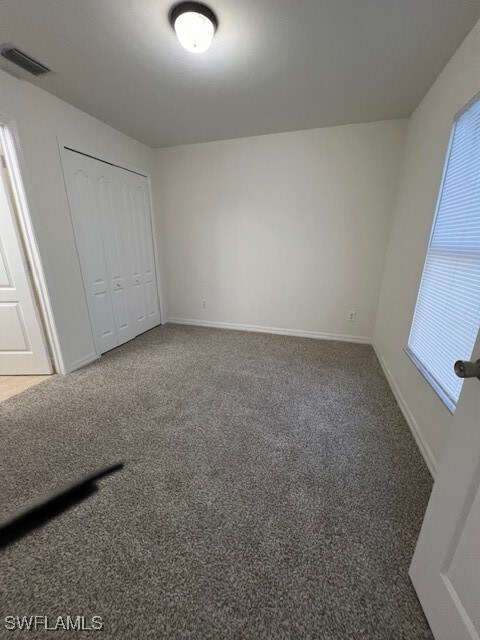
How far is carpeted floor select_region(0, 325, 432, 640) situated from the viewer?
34.4 inches

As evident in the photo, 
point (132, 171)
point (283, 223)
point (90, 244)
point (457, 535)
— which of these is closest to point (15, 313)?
point (90, 244)

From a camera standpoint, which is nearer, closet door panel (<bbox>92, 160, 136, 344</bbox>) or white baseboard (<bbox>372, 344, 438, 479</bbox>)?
white baseboard (<bbox>372, 344, 438, 479</bbox>)

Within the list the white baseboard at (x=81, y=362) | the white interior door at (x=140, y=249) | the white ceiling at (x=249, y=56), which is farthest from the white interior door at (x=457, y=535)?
the white interior door at (x=140, y=249)

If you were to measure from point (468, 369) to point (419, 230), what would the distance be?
5.84ft

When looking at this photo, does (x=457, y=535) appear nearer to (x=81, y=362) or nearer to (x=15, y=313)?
(x=81, y=362)

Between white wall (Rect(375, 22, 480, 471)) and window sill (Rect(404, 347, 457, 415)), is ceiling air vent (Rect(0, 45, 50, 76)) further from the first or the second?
window sill (Rect(404, 347, 457, 415))

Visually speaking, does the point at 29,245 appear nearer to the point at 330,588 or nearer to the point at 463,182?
the point at 330,588

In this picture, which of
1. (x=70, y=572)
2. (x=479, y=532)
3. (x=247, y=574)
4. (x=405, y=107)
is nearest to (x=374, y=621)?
(x=247, y=574)

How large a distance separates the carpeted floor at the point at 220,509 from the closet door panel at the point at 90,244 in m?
0.77

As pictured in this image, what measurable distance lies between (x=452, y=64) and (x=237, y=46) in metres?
1.44

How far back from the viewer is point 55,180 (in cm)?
220

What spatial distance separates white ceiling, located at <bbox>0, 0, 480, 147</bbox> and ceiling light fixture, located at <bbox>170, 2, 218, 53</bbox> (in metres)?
0.06

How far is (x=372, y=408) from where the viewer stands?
199cm

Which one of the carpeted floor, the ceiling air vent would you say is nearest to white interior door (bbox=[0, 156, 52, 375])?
the carpeted floor
